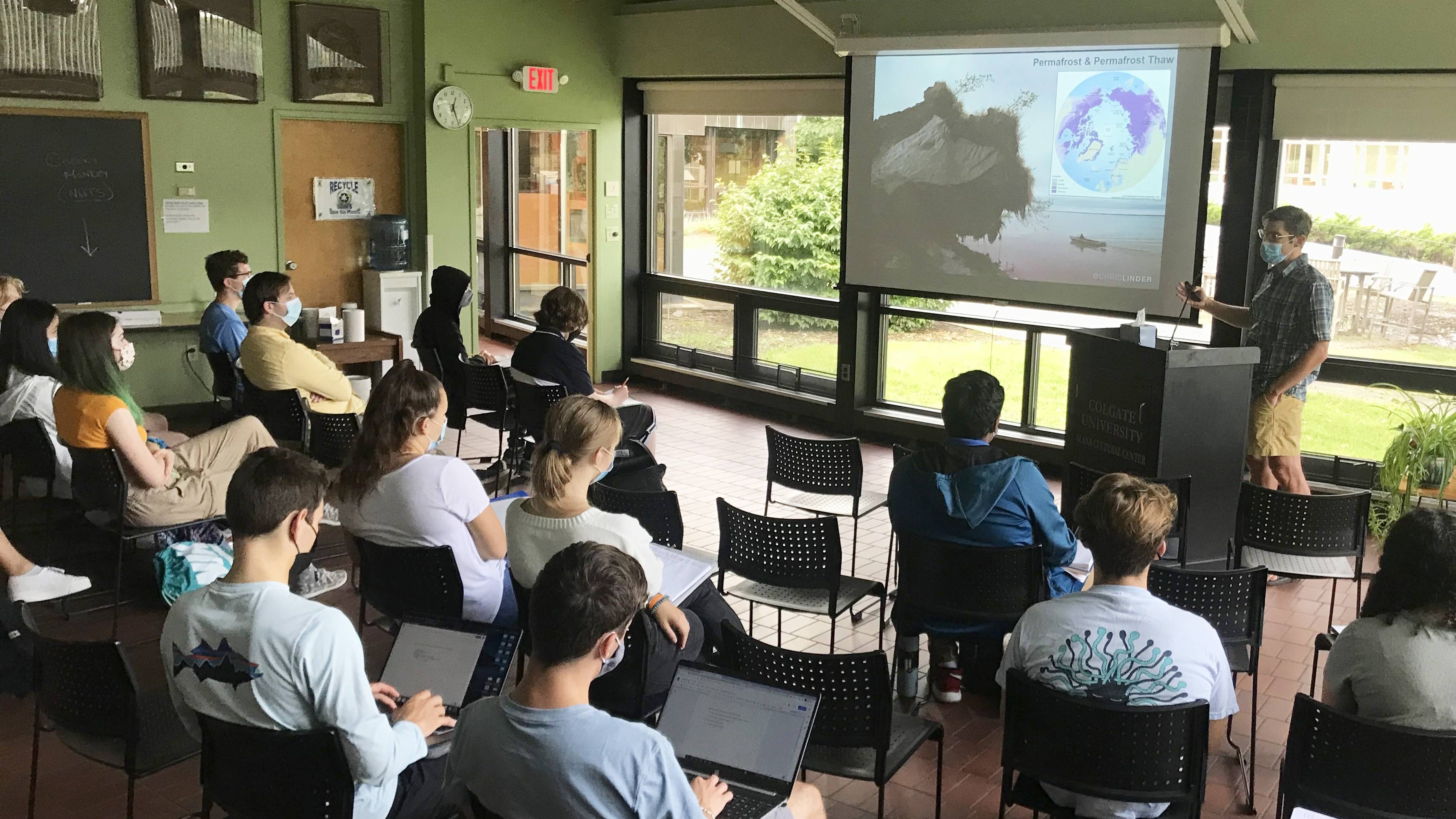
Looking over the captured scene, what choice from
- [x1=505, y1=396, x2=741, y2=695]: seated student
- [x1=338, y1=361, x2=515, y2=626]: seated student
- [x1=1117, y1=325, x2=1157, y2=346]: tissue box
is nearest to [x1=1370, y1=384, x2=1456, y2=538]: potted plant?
[x1=1117, y1=325, x2=1157, y2=346]: tissue box

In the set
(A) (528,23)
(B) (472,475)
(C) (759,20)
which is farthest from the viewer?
(A) (528,23)

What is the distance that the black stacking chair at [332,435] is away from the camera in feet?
18.8

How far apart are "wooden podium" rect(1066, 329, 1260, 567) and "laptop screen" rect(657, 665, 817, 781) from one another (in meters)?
3.16

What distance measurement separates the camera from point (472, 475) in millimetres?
3762

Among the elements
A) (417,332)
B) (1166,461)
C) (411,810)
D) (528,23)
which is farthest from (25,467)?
(528,23)

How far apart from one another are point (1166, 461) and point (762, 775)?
3.27 meters

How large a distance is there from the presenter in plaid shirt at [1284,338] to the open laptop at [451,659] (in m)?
4.18

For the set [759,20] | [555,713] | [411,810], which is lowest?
[411,810]

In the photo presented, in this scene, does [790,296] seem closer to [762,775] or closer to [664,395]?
[664,395]

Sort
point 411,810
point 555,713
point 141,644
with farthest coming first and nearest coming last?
1. point 141,644
2. point 411,810
3. point 555,713

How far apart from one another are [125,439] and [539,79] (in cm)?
562

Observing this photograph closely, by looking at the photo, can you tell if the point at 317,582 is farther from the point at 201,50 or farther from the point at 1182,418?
the point at 201,50

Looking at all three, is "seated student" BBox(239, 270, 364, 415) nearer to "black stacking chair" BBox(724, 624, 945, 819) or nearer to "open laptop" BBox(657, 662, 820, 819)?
"black stacking chair" BBox(724, 624, 945, 819)

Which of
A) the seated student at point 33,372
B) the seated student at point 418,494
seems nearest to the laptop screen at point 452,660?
the seated student at point 418,494
